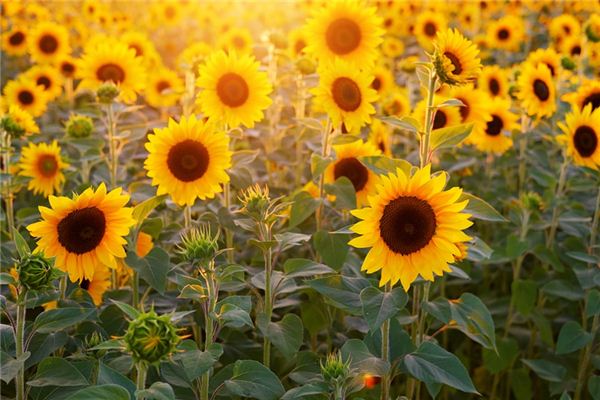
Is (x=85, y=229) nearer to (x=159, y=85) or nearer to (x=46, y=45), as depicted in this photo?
(x=159, y=85)

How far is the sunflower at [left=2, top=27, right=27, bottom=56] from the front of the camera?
5.76 m

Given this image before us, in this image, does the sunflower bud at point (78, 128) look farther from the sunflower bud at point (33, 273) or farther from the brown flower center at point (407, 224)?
the brown flower center at point (407, 224)

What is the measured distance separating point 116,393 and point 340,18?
7.58 ft

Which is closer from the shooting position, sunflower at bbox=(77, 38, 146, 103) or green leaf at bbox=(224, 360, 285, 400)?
green leaf at bbox=(224, 360, 285, 400)

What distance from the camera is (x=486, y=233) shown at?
3.82m

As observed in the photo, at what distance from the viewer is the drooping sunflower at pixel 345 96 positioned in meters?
2.86

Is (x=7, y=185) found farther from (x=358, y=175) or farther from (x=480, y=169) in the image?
(x=480, y=169)

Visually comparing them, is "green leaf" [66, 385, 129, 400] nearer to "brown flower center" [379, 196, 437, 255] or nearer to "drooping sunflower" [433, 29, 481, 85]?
"brown flower center" [379, 196, 437, 255]

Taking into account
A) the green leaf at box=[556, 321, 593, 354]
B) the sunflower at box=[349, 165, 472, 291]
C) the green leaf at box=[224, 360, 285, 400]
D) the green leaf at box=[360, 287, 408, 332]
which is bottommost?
the green leaf at box=[556, 321, 593, 354]

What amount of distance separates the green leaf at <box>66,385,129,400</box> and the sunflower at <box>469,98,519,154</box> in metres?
2.81

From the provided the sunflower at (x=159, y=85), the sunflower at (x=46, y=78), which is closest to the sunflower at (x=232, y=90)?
the sunflower at (x=159, y=85)

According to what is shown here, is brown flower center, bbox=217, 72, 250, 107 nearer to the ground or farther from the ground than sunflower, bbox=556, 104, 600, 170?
farther from the ground

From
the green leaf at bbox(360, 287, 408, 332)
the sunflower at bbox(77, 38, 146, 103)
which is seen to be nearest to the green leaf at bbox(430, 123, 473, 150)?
the green leaf at bbox(360, 287, 408, 332)

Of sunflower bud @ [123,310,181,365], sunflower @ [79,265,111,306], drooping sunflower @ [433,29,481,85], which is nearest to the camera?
sunflower bud @ [123,310,181,365]
